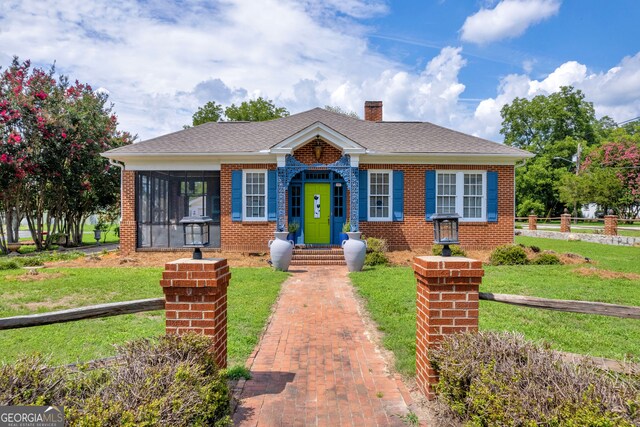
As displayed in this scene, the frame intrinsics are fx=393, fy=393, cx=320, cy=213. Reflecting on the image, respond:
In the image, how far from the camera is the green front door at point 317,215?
47.6ft

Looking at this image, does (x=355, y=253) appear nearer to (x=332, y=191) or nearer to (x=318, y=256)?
(x=318, y=256)

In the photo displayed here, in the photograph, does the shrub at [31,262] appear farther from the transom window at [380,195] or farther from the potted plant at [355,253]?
the transom window at [380,195]

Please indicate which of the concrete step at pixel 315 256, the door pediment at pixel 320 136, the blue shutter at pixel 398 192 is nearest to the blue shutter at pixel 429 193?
the blue shutter at pixel 398 192

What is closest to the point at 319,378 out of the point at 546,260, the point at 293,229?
the point at 293,229

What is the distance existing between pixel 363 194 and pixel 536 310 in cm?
816

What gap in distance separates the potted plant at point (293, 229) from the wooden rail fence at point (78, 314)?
10.1 meters

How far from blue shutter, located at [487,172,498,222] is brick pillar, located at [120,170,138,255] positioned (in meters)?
13.3

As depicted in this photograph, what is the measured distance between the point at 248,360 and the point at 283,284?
15.4ft

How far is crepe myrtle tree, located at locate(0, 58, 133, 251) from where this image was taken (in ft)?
50.9

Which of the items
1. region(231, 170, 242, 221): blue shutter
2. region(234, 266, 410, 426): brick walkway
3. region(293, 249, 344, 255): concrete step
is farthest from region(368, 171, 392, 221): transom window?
region(234, 266, 410, 426): brick walkway

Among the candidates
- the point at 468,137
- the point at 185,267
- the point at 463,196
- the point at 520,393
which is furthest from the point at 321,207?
the point at 520,393

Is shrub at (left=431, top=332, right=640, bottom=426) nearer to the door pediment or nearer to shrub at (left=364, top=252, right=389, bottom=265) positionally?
shrub at (left=364, top=252, right=389, bottom=265)

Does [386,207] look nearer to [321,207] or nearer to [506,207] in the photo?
[321,207]

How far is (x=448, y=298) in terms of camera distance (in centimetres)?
355
